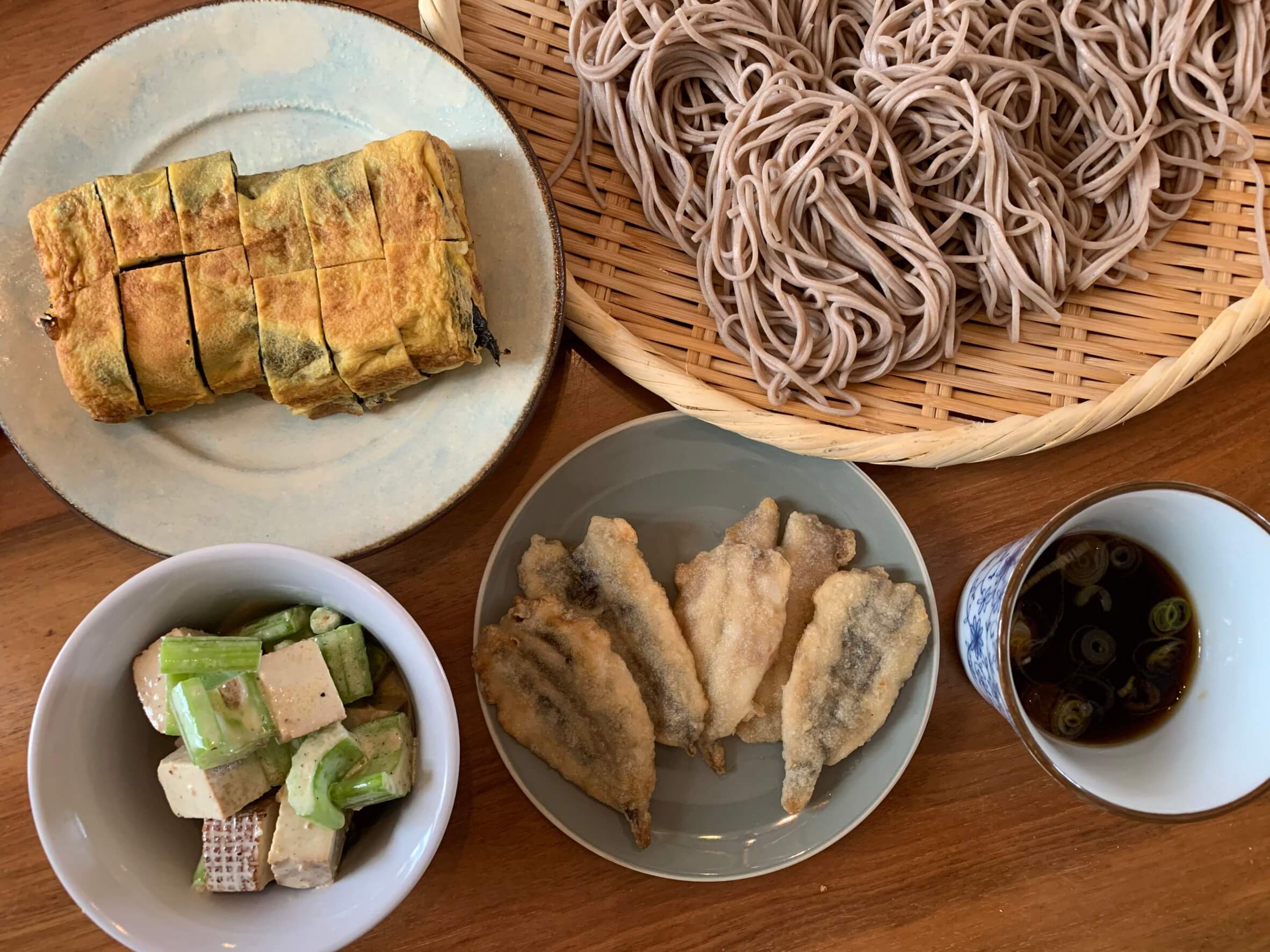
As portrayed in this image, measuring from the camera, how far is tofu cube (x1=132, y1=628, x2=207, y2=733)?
1.41 meters

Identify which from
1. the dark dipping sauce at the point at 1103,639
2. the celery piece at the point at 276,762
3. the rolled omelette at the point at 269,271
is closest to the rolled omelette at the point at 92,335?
the rolled omelette at the point at 269,271

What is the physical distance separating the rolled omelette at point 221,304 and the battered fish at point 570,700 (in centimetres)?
71

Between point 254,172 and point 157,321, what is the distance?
1.31 feet

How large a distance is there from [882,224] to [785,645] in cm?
93

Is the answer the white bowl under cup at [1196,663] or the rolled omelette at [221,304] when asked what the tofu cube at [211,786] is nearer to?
the rolled omelette at [221,304]

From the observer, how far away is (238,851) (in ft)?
4.48

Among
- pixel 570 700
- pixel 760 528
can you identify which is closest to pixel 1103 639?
pixel 760 528

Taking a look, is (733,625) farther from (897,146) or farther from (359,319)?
(897,146)

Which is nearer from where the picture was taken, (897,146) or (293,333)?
(293,333)

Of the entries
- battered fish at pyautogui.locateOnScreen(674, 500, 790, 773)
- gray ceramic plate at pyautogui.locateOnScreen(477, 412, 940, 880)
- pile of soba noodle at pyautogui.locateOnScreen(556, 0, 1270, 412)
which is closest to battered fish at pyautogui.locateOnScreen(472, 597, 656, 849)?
gray ceramic plate at pyautogui.locateOnScreen(477, 412, 940, 880)

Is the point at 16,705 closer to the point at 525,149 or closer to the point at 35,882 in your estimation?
the point at 35,882

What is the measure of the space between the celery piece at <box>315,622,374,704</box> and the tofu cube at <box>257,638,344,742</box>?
0.07 meters

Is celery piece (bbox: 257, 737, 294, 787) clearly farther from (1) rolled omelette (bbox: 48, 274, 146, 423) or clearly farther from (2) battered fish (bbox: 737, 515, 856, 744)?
(2) battered fish (bbox: 737, 515, 856, 744)

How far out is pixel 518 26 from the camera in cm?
186
